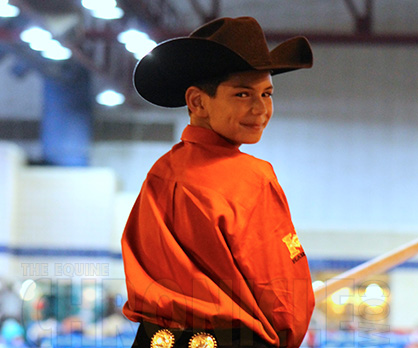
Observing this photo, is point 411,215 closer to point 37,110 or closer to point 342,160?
point 342,160

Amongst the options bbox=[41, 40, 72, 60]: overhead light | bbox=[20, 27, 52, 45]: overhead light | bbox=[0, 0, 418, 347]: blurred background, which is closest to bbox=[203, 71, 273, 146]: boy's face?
bbox=[20, 27, 52, 45]: overhead light

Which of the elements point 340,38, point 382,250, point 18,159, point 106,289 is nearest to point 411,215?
point 382,250

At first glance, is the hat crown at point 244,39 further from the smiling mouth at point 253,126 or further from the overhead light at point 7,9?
the overhead light at point 7,9

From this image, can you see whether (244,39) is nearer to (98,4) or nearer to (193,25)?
(98,4)

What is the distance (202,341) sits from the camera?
0.99m

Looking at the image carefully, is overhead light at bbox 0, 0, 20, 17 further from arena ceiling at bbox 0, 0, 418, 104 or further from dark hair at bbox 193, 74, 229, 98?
dark hair at bbox 193, 74, 229, 98

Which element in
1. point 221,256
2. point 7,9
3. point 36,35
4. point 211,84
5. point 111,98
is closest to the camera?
point 221,256

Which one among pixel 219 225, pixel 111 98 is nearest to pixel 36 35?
pixel 111 98

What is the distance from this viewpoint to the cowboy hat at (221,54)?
1039 mm

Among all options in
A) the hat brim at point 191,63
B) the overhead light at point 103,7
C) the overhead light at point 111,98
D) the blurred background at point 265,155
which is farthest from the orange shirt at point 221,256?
the overhead light at point 111,98

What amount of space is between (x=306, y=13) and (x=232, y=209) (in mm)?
7980

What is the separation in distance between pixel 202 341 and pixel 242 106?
1.14ft

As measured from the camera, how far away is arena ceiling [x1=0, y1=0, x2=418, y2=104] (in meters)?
6.78

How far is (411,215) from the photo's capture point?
8.30 m
